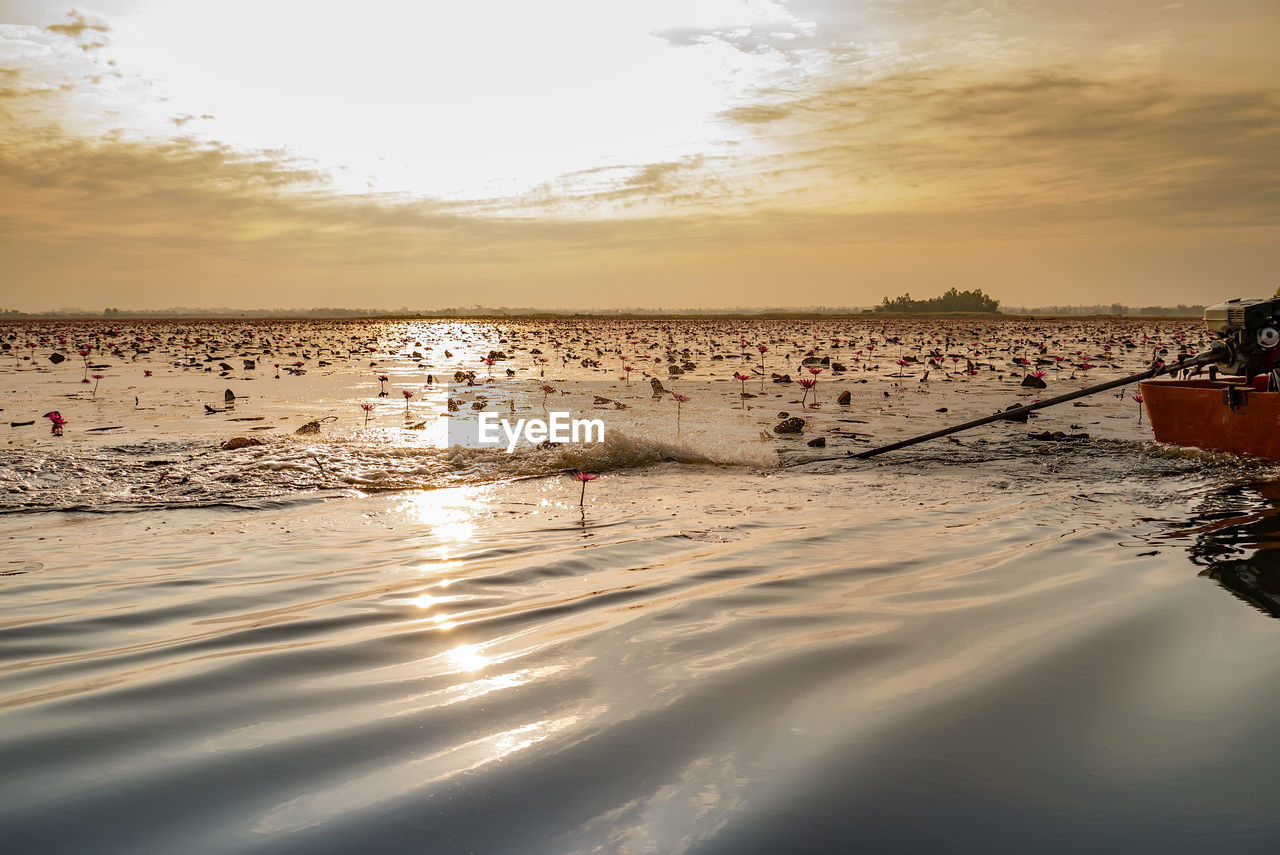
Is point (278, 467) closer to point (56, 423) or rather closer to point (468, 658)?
point (56, 423)

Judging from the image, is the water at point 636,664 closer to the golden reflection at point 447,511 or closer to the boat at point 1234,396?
the golden reflection at point 447,511

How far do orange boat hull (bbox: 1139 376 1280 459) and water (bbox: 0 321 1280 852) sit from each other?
1.16ft

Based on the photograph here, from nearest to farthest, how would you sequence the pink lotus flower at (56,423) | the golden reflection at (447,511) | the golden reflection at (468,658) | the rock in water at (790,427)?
the golden reflection at (468,658)
the golden reflection at (447,511)
the pink lotus flower at (56,423)
the rock in water at (790,427)

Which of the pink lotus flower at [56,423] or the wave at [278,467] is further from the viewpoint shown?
the pink lotus flower at [56,423]

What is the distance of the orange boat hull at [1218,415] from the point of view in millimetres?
7781

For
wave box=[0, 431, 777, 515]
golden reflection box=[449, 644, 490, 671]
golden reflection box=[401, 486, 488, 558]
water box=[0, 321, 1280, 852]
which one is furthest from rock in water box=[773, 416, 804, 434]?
golden reflection box=[449, 644, 490, 671]

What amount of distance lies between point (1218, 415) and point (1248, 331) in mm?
1711

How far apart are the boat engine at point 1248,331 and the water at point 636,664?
1.13 meters

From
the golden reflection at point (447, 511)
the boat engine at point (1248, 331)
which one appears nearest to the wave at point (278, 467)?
the golden reflection at point (447, 511)

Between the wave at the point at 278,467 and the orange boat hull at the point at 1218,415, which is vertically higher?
the orange boat hull at the point at 1218,415

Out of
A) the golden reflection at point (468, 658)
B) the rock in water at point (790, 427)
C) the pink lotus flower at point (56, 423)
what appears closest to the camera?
the golden reflection at point (468, 658)

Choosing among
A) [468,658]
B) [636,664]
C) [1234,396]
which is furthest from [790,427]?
[468,658]

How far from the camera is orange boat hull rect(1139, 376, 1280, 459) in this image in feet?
25.5

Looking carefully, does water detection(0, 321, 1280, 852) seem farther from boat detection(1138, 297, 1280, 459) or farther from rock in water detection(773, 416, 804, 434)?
rock in water detection(773, 416, 804, 434)
